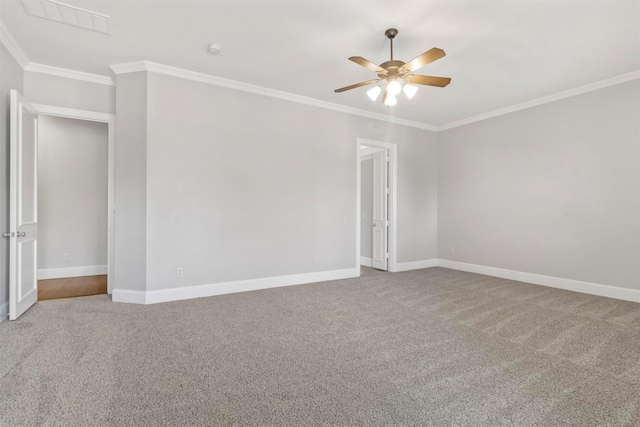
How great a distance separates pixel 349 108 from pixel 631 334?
4579 mm

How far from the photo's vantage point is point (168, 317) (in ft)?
10.9

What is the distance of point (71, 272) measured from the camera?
5.43 meters

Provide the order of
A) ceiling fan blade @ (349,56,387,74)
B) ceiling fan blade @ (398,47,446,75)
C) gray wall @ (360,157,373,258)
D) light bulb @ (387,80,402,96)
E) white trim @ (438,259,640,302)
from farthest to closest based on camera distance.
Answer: gray wall @ (360,157,373,258), white trim @ (438,259,640,302), light bulb @ (387,80,402,96), ceiling fan blade @ (349,56,387,74), ceiling fan blade @ (398,47,446,75)

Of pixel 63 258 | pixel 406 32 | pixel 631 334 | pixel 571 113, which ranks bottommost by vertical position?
pixel 631 334

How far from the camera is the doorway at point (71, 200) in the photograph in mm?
5289

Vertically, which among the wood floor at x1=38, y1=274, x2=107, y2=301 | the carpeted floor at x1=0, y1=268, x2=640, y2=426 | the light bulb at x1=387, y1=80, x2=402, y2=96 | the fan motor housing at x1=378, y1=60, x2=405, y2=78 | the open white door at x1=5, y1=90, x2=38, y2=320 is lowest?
the carpeted floor at x1=0, y1=268, x2=640, y2=426

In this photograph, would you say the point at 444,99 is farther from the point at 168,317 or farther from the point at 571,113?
the point at 168,317

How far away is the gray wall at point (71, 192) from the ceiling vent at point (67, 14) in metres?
3.08

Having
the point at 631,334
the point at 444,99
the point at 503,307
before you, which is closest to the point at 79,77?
the point at 444,99

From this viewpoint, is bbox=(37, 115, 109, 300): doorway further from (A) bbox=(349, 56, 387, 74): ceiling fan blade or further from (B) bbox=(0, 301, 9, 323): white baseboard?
(A) bbox=(349, 56, 387, 74): ceiling fan blade

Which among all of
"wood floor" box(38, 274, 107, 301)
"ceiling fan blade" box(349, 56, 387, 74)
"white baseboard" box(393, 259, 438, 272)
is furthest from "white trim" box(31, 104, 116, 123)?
"white baseboard" box(393, 259, 438, 272)

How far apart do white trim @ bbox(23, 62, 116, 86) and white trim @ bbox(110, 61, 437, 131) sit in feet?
1.27

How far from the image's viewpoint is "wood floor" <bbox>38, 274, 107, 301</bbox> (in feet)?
13.9

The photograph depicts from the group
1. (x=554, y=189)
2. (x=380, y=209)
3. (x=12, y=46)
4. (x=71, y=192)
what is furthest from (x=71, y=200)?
(x=554, y=189)
